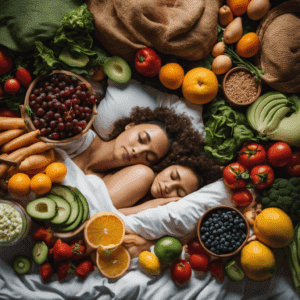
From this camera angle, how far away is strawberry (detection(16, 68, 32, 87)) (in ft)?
6.18

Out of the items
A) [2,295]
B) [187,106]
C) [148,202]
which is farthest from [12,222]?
[187,106]

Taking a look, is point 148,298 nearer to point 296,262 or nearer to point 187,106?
point 296,262

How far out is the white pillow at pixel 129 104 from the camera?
211 cm

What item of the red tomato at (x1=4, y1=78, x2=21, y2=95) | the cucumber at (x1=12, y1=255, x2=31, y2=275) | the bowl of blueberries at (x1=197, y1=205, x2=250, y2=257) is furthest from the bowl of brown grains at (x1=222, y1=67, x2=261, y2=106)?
the cucumber at (x1=12, y1=255, x2=31, y2=275)

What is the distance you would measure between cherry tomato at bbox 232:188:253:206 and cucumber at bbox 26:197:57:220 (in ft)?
4.00

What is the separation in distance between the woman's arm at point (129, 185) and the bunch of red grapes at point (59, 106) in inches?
18.5

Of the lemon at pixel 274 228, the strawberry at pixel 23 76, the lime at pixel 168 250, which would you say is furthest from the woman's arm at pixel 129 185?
the strawberry at pixel 23 76

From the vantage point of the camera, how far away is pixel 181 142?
2074mm

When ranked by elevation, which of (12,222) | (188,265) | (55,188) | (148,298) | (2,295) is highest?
(55,188)

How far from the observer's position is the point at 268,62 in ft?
6.52

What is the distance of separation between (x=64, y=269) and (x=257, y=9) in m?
2.25

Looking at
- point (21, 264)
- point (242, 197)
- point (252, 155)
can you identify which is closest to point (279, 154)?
point (252, 155)

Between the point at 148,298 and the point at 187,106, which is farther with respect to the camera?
the point at 187,106

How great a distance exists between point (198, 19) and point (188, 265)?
1.72m
